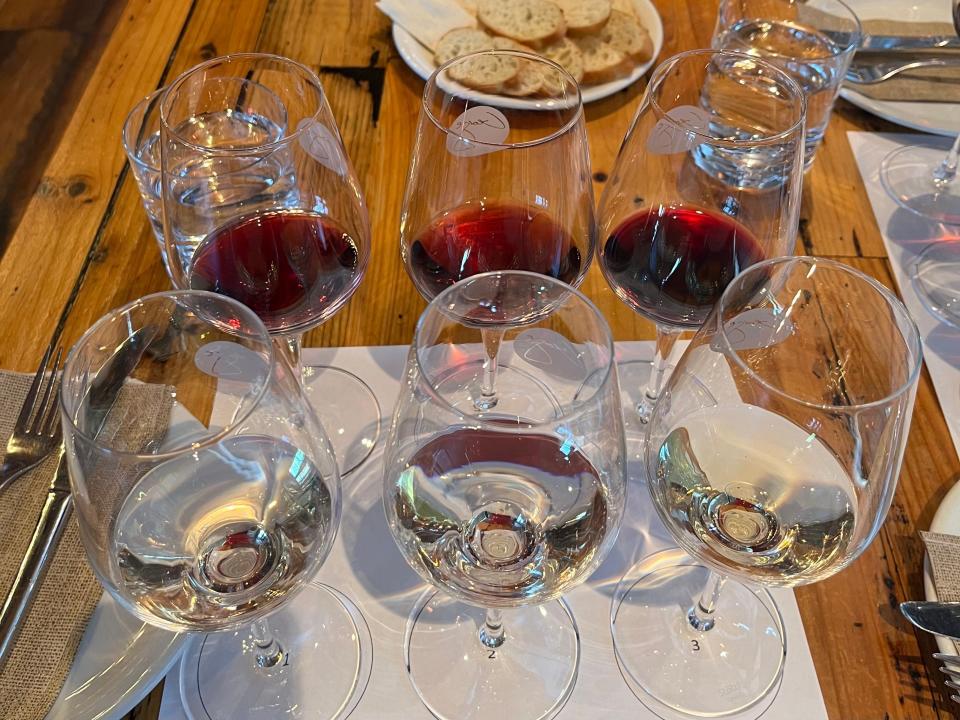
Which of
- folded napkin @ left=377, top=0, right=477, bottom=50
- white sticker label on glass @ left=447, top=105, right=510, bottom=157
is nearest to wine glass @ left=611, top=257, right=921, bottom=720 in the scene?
white sticker label on glass @ left=447, top=105, right=510, bottom=157

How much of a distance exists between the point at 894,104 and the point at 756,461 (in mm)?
667

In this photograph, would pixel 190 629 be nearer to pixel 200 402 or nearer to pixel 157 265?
pixel 200 402

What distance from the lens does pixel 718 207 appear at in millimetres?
696

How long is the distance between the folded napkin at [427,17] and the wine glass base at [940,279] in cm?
64


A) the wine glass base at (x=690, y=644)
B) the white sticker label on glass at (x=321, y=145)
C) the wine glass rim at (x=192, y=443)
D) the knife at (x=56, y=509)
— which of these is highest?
the white sticker label on glass at (x=321, y=145)

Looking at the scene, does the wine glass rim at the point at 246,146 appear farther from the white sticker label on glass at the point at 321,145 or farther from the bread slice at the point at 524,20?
the bread slice at the point at 524,20

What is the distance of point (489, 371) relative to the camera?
686 mm

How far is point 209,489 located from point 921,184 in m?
0.88

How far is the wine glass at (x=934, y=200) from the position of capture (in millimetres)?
901

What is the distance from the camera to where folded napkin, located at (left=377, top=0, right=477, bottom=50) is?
112 centimetres

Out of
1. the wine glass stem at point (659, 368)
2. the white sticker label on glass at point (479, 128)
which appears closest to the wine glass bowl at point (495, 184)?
the white sticker label on glass at point (479, 128)

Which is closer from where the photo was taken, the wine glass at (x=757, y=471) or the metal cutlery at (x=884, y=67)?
the wine glass at (x=757, y=471)

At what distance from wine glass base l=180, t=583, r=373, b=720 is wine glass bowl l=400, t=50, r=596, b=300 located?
28 cm

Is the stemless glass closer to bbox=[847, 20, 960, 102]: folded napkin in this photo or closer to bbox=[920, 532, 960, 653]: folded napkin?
bbox=[920, 532, 960, 653]: folded napkin
